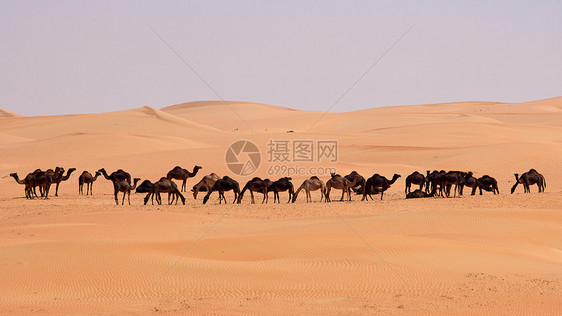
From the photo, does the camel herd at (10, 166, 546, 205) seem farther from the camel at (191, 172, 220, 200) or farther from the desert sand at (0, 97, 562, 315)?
the desert sand at (0, 97, 562, 315)

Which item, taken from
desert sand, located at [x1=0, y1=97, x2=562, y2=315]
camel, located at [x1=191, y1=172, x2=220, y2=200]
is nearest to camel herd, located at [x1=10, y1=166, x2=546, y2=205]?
camel, located at [x1=191, y1=172, x2=220, y2=200]

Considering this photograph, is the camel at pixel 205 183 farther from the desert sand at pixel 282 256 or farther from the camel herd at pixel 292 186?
the desert sand at pixel 282 256

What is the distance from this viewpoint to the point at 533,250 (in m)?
14.2

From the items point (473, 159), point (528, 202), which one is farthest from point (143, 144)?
point (528, 202)

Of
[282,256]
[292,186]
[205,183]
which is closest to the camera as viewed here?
[282,256]

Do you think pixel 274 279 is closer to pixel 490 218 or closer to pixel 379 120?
pixel 490 218

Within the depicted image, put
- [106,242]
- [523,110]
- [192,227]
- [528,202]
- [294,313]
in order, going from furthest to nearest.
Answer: [523,110], [528,202], [192,227], [106,242], [294,313]

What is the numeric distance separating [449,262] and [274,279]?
358 cm

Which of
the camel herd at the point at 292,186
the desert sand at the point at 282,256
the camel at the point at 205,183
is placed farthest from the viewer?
the camel at the point at 205,183

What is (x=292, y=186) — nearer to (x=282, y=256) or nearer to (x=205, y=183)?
(x=205, y=183)

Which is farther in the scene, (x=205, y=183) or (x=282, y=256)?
(x=205, y=183)

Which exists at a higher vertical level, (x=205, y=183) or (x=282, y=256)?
(x=205, y=183)

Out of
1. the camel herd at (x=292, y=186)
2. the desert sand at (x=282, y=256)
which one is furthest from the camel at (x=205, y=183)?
the desert sand at (x=282, y=256)

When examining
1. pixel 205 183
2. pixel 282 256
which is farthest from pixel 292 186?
pixel 282 256
